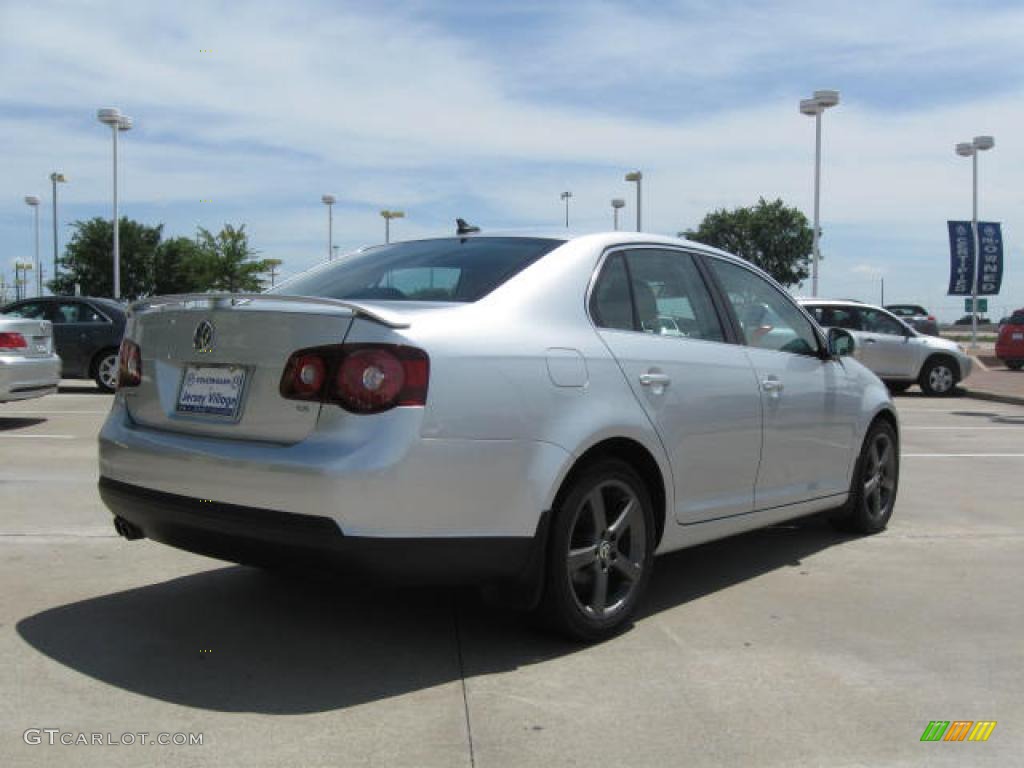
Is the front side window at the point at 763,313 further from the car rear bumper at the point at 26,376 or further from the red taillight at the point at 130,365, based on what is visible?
the car rear bumper at the point at 26,376

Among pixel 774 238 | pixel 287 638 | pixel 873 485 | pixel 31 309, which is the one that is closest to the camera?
pixel 287 638

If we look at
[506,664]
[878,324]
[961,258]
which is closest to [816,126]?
[961,258]

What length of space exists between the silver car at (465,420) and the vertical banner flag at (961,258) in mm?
25789

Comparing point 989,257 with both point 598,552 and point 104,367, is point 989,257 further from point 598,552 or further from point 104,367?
point 598,552

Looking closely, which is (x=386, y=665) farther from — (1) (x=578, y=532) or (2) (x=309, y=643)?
(1) (x=578, y=532)

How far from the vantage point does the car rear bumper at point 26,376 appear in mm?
10883

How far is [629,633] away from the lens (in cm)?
421

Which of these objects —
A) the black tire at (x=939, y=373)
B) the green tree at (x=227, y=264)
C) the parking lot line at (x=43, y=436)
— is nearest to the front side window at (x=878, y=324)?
the black tire at (x=939, y=373)

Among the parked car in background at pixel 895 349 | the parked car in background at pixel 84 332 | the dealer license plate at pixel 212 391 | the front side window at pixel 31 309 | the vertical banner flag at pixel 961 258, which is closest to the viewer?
the dealer license plate at pixel 212 391

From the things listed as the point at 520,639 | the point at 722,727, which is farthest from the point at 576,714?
the point at 520,639

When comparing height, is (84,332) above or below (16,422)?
above

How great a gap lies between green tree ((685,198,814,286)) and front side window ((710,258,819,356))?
71440mm

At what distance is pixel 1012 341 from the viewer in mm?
24766

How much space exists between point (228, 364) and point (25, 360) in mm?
8537
